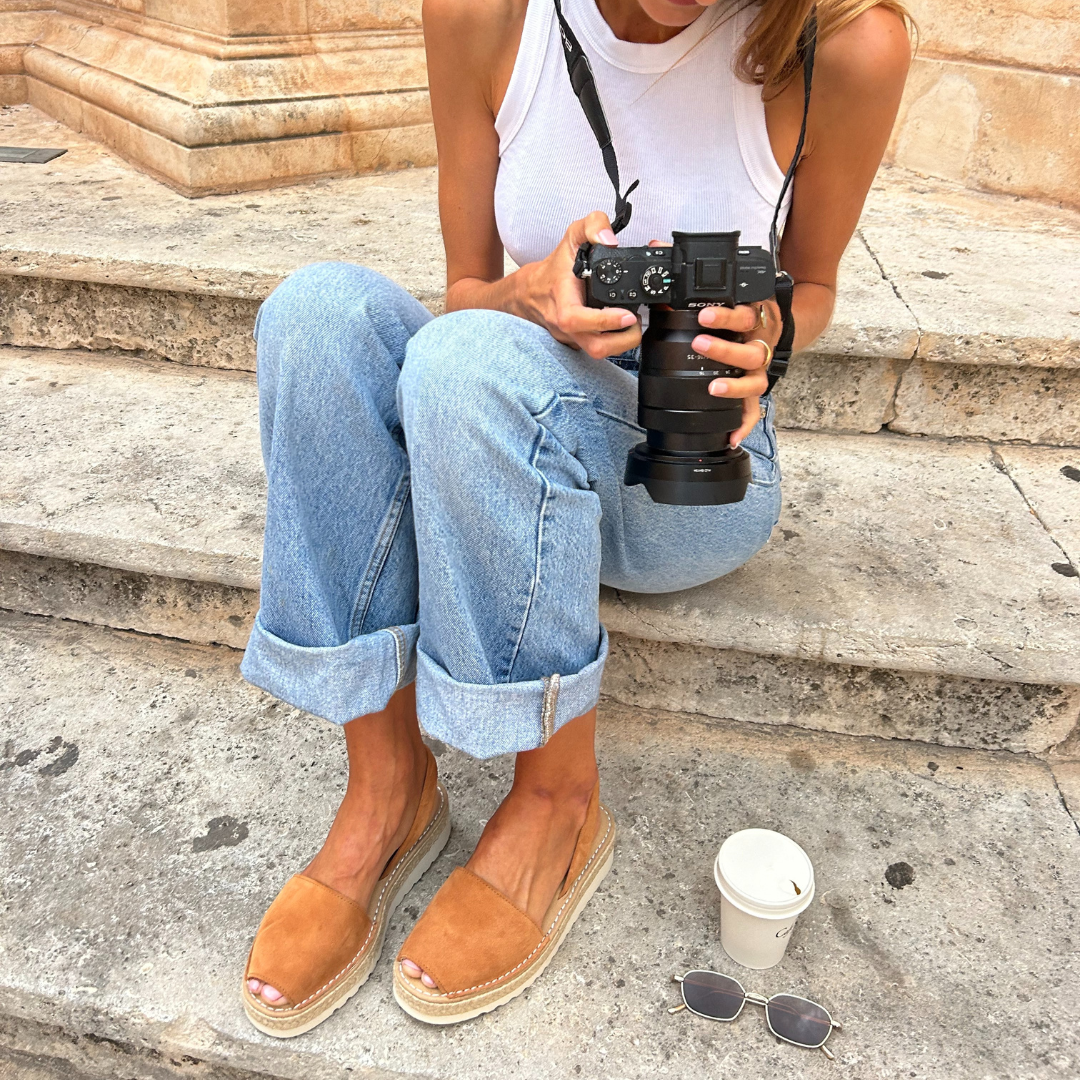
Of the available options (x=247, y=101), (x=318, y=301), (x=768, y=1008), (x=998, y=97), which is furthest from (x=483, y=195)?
(x=998, y=97)

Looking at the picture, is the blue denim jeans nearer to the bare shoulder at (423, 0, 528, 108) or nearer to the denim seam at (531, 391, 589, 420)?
the denim seam at (531, 391, 589, 420)

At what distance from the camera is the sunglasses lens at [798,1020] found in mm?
1118

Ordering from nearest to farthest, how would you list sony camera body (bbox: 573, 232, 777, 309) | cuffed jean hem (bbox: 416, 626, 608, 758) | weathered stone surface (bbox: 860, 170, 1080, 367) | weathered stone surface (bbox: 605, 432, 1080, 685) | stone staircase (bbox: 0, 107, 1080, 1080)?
sony camera body (bbox: 573, 232, 777, 309) → cuffed jean hem (bbox: 416, 626, 608, 758) → stone staircase (bbox: 0, 107, 1080, 1080) → weathered stone surface (bbox: 605, 432, 1080, 685) → weathered stone surface (bbox: 860, 170, 1080, 367)

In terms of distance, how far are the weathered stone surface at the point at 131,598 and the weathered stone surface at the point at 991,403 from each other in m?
1.36

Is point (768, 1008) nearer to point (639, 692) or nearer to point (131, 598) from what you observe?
point (639, 692)

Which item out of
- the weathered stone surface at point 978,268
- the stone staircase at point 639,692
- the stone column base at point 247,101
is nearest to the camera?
the stone staircase at point 639,692

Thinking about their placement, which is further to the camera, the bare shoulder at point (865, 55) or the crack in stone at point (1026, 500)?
the crack in stone at point (1026, 500)

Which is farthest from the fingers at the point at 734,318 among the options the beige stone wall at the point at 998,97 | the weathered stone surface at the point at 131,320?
the beige stone wall at the point at 998,97

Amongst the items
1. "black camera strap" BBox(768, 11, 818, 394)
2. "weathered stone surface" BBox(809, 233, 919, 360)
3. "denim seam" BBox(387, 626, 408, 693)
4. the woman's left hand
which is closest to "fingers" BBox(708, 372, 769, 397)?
the woman's left hand

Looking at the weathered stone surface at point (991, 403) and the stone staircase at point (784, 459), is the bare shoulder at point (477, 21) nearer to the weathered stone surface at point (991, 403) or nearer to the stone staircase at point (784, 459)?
the stone staircase at point (784, 459)

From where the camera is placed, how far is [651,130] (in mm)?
1222

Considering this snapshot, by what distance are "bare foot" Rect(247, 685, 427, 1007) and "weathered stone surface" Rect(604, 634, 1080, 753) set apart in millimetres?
438

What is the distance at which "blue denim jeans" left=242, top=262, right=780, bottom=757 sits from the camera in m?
1.03

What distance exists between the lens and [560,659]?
109 cm
